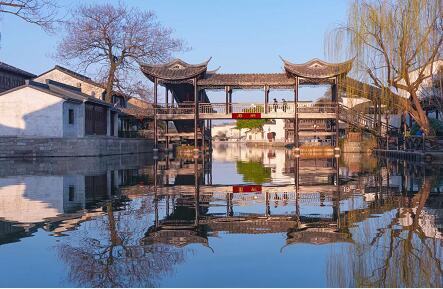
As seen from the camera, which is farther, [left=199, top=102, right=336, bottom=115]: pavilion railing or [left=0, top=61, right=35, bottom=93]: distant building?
[left=0, top=61, right=35, bottom=93]: distant building

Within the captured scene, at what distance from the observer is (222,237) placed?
7156mm

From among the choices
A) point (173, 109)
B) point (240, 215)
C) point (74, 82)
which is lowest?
point (240, 215)

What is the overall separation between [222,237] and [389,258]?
7.81ft

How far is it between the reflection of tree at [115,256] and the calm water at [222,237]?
12mm

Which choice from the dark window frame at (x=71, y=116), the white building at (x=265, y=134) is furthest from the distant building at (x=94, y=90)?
the white building at (x=265, y=134)

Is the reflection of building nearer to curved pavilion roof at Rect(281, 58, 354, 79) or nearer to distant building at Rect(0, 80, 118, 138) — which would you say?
distant building at Rect(0, 80, 118, 138)

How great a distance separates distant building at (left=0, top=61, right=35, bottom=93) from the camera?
4241 cm

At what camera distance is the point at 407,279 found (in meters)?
4.81

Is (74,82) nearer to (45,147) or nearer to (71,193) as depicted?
(45,147)

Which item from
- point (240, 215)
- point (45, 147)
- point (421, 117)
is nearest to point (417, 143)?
point (421, 117)

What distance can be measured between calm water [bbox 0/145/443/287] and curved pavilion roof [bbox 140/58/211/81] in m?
21.8

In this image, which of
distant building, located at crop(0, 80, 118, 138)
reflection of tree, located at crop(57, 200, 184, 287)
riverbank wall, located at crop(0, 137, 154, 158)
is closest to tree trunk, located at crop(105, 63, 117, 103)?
distant building, located at crop(0, 80, 118, 138)

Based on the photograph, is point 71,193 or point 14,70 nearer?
point 71,193

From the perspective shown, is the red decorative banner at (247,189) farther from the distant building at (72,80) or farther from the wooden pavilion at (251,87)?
the distant building at (72,80)
